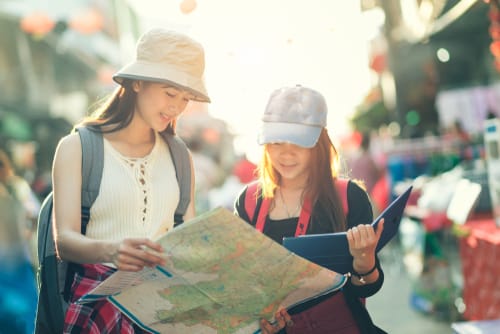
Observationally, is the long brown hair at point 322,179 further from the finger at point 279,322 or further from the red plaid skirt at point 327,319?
the finger at point 279,322

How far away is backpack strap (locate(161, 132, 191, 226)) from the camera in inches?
91.7

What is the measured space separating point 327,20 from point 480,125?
30.8 feet

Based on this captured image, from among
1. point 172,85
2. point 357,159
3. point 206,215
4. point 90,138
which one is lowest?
point 357,159

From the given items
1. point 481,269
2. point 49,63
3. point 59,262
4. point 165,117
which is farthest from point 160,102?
point 49,63

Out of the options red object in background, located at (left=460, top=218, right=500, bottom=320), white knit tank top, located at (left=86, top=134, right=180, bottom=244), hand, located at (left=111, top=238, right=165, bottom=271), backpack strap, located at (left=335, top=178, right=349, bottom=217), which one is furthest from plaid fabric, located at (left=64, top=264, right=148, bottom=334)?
red object in background, located at (left=460, top=218, right=500, bottom=320)

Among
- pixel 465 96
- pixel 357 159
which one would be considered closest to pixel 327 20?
pixel 357 159

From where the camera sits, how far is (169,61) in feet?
7.20

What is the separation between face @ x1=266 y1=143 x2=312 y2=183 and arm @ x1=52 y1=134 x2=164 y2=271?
0.74 m

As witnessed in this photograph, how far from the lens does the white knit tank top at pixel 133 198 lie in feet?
7.00

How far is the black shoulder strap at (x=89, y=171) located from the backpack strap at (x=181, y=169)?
30 cm

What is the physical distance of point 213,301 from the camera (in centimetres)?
205

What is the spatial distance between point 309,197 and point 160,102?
27.0 inches

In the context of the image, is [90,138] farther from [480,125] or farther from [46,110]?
[46,110]

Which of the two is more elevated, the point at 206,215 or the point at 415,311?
the point at 206,215
